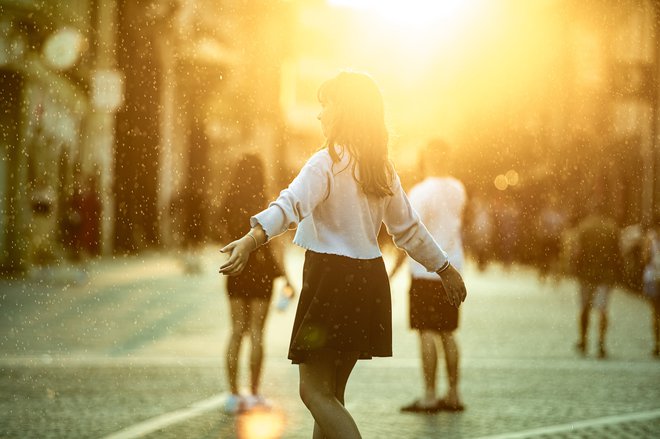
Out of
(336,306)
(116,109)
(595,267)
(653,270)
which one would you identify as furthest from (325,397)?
(116,109)

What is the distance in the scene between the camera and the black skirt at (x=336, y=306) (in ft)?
15.5

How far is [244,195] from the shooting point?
815 centimetres

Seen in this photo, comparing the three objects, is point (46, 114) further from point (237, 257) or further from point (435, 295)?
point (237, 257)

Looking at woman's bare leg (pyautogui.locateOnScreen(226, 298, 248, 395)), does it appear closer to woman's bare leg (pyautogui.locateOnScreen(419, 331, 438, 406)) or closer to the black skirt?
woman's bare leg (pyautogui.locateOnScreen(419, 331, 438, 406))

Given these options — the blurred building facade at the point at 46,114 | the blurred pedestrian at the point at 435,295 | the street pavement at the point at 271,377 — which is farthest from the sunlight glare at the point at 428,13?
the blurred pedestrian at the point at 435,295

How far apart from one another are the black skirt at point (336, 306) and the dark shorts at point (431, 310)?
3.64 meters

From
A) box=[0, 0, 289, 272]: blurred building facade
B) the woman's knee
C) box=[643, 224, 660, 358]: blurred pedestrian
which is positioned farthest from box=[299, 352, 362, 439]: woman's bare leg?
box=[0, 0, 289, 272]: blurred building facade

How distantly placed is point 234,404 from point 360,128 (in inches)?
147

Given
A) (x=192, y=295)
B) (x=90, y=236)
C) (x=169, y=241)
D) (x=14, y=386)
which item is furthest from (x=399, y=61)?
(x=14, y=386)

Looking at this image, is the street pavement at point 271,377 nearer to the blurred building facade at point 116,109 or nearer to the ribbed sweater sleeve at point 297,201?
the ribbed sweater sleeve at point 297,201

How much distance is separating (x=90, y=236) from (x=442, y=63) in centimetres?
3530

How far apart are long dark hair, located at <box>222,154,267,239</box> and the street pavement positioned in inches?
46.9

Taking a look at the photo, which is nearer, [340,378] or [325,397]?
[325,397]

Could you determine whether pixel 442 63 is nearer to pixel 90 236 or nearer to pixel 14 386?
pixel 90 236
